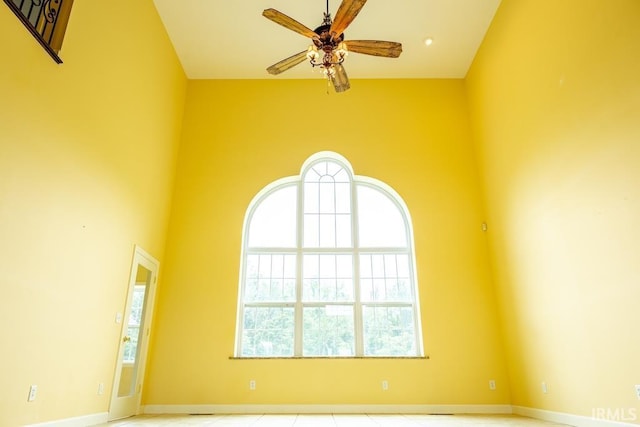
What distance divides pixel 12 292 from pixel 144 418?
2367 millimetres

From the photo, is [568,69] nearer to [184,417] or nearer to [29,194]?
[29,194]

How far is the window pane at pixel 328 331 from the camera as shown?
514cm

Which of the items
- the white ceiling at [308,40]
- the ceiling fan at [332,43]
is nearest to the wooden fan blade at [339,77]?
the ceiling fan at [332,43]

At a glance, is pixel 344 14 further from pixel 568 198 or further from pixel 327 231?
pixel 327 231

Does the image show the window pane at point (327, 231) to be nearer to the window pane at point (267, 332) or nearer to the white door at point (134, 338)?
the window pane at point (267, 332)

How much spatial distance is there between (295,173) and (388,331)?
2.72 m

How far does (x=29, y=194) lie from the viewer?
284cm

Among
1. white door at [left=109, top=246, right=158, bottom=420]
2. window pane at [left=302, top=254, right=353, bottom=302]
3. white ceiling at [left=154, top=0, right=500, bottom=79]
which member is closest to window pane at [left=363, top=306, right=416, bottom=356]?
window pane at [left=302, top=254, right=353, bottom=302]

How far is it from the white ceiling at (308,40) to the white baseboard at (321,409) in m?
4.99

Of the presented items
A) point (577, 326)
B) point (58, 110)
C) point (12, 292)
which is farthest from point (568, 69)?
point (12, 292)

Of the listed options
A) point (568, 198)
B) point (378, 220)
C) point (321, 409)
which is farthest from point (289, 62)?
point (321, 409)

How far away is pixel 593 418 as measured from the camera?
328 cm

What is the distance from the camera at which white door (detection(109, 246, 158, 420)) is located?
4.20m

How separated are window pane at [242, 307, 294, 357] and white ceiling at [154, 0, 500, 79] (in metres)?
3.85
